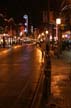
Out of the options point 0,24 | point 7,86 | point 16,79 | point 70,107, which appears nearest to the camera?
point 70,107

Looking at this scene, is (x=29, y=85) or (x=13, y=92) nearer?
(x=13, y=92)

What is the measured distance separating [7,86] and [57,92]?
10.2ft

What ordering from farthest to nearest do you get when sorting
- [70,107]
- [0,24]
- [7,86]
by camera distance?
[0,24] → [7,86] → [70,107]

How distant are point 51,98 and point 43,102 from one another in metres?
1.50

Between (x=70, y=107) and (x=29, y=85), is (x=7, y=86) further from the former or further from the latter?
(x=70, y=107)

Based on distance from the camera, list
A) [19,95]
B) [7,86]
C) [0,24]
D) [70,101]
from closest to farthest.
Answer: [70,101], [19,95], [7,86], [0,24]

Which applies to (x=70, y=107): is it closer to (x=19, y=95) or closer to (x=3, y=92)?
(x=19, y=95)

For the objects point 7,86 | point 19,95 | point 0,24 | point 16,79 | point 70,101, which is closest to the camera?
point 70,101

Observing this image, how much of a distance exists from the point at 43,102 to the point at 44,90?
480 mm

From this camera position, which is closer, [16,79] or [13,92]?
[13,92]

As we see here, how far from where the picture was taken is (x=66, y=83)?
54.9 feet

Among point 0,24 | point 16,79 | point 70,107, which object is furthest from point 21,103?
point 0,24

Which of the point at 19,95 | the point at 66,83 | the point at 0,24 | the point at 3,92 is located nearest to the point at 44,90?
the point at 19,95

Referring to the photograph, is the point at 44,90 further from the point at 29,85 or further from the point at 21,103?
the point at 29,85
